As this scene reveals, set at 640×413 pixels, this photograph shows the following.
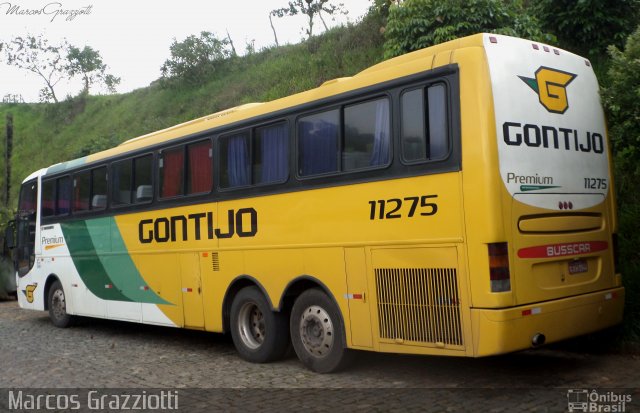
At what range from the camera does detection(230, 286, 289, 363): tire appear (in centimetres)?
817

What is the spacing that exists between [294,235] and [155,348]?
3670 millimetres

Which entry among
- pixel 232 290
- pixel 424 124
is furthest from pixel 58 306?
pixel 424 124

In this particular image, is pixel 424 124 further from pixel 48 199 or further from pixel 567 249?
pixel 48 199

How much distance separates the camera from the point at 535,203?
20.9 feet

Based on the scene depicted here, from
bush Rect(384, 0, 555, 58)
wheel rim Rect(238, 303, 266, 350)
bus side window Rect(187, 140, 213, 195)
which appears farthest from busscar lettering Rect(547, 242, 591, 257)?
bush Rect(384, 0, 555, 58)

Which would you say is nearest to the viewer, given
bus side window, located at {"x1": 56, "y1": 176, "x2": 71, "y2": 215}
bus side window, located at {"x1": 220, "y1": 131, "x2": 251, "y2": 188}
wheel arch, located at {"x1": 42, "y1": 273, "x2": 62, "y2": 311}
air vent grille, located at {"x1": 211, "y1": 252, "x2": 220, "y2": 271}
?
bus side window, located at {"x1": 220, "y1": 131, "x2": 251, "y2": 188}

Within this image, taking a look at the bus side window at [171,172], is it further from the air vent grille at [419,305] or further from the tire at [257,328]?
the air vent grille at [419,305]

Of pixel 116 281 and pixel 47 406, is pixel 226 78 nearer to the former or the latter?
pixel 116 281

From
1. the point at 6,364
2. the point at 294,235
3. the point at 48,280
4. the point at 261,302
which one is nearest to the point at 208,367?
the point at 261,302

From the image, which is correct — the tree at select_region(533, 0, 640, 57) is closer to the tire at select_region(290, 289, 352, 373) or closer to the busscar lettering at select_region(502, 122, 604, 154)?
the busscar lettering at select_region(502, 122, 604, 154)

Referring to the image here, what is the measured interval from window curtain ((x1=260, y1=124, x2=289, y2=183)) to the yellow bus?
0.02 meters

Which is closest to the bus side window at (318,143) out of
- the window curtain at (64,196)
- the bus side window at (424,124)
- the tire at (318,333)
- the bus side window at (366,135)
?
the bus side window at (366,135)

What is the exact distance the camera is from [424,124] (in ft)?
21.5

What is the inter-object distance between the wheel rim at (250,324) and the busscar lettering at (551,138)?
153 inches
